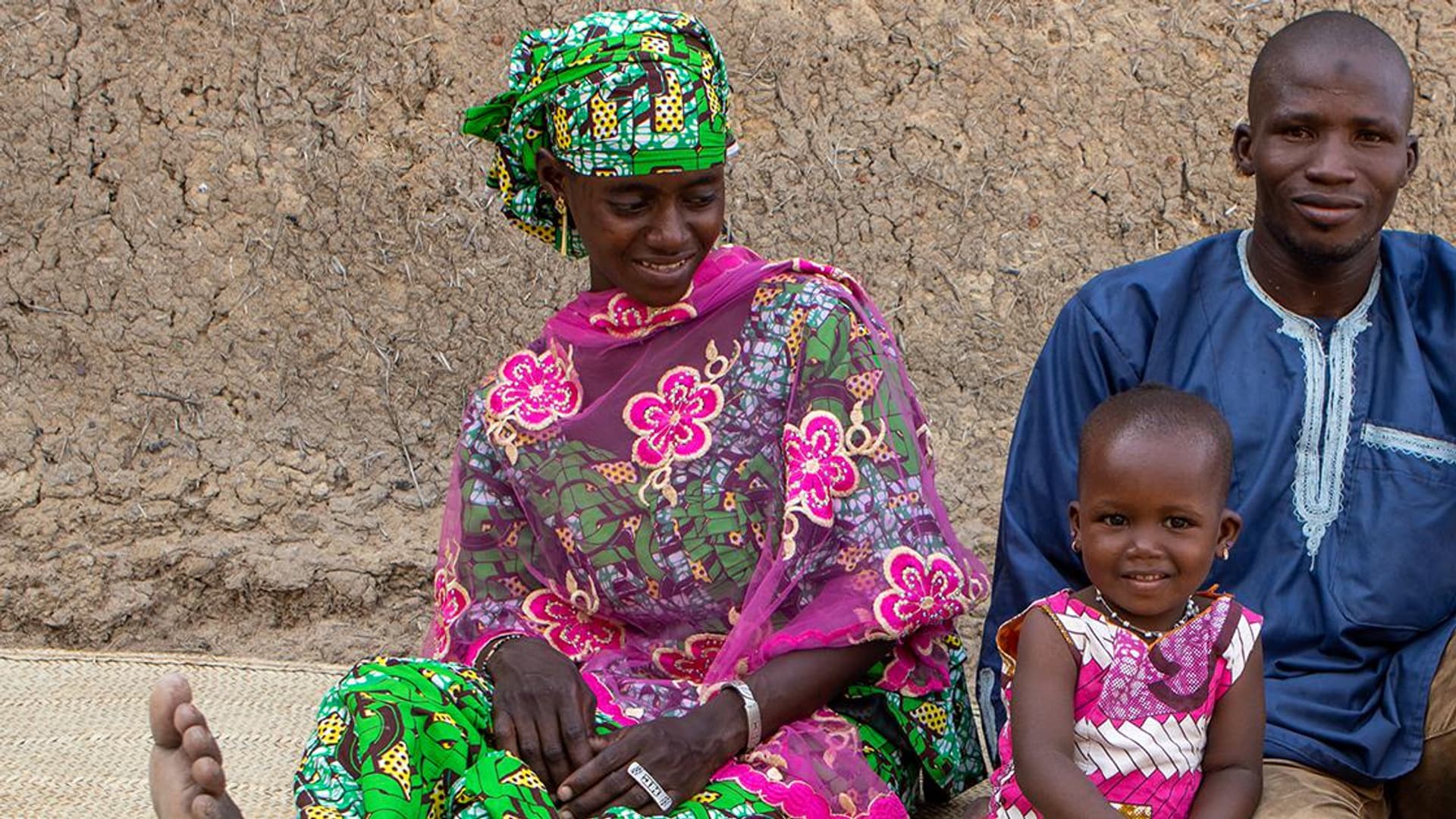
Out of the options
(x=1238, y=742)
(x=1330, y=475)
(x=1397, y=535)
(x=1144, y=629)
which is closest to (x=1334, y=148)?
(x=1330, y=475)

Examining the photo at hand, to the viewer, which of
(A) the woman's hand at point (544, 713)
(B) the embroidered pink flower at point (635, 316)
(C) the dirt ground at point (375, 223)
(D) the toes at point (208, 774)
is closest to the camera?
(D) the toes at point (208, 774)

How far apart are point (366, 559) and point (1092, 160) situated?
88.7 inches

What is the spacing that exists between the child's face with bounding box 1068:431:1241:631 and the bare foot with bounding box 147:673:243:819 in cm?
138

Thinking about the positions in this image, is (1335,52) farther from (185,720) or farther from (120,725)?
(120,725)

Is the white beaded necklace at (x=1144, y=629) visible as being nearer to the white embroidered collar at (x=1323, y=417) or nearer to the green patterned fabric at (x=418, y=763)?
the white embroidered collar at (x=1323, y=417)

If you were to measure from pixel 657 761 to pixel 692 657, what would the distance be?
45 cm

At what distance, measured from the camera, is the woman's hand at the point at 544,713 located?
10.5 ft

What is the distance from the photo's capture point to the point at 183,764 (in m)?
3.01

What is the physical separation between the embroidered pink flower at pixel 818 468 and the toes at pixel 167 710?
1049mm

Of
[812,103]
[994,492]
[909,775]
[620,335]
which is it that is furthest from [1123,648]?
[812,103]

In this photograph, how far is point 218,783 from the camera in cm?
298

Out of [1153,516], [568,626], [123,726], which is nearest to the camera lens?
[1153,516]

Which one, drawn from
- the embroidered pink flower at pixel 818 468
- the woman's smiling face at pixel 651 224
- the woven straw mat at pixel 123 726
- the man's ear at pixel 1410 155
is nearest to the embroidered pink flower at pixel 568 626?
the embroidered pink flower at pixel 818 468

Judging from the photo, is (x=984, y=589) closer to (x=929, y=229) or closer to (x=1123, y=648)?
(x=1123, y=648)
